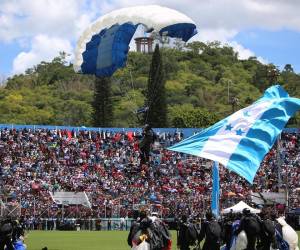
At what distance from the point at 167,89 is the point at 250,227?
318ft

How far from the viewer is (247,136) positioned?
15070 mm

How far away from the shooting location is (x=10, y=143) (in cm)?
4422

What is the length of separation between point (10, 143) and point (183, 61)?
91901 mm

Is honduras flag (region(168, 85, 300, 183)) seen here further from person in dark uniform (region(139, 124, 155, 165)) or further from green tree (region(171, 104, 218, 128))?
green tree (region(171, 104, 218, 128))

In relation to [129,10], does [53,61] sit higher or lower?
higher

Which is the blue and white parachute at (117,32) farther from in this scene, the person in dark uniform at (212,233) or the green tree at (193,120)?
the green tree at (193,120)

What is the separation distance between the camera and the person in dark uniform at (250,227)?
1357 centimetres

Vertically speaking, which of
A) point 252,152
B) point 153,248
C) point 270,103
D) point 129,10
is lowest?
point 153,248

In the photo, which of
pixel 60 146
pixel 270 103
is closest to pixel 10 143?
pixel 60 146

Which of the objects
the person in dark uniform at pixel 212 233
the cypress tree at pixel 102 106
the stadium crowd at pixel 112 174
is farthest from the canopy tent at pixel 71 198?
the cypress tree at pixel 102 106

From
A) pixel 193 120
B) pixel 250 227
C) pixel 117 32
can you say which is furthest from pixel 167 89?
pixel 250 227

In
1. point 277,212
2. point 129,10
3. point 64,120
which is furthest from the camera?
point 64,120

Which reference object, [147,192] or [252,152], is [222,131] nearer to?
[252,152]

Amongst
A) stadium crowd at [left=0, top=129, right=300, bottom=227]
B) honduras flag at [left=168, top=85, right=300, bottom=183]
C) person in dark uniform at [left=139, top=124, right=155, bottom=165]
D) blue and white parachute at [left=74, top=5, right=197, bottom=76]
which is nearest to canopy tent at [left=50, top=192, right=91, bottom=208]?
stadium crowd at [left=0, top=129, right=300, bottom=227]
